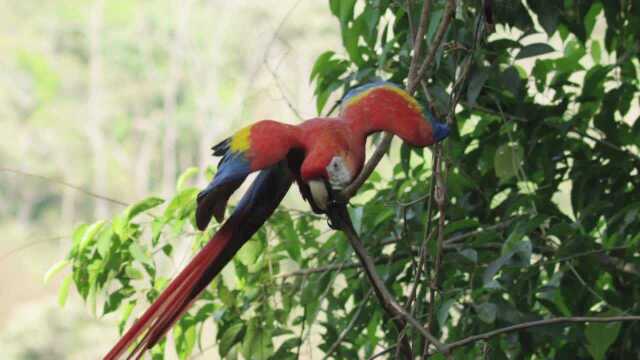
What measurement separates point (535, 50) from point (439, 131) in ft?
1.64

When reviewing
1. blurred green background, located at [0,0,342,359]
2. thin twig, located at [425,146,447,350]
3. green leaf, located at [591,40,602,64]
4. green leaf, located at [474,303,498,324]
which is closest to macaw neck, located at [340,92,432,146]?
thin twig, located at [425,146,447,350]

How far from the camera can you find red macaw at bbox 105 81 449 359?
1074mm

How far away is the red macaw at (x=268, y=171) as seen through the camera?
1074mm

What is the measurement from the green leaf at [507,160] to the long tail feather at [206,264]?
564mm

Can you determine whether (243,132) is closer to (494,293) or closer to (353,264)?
(494,293)

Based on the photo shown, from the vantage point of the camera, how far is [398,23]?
1716 mm

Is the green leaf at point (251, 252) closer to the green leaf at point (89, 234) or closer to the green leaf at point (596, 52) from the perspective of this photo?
the green leaf at point (89, 234)

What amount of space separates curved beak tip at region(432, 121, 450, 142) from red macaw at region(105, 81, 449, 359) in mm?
15

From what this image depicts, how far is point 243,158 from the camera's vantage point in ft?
3.53

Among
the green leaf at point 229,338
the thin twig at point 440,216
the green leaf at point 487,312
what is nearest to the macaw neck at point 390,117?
the thin twig at point 440,216

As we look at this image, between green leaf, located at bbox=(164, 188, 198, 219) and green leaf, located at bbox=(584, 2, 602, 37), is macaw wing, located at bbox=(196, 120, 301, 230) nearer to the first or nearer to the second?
green leaf, located at bbox=(164, 188, 198, 219)

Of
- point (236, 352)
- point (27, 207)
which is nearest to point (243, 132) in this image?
point (236, 352)

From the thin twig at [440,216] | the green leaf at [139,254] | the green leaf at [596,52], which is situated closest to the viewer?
the thin twig at [440,216]

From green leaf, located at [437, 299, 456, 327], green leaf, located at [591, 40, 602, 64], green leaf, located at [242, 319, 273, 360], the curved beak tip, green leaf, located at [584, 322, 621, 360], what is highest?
green leaf, located at [591, 40, 602, 64]
